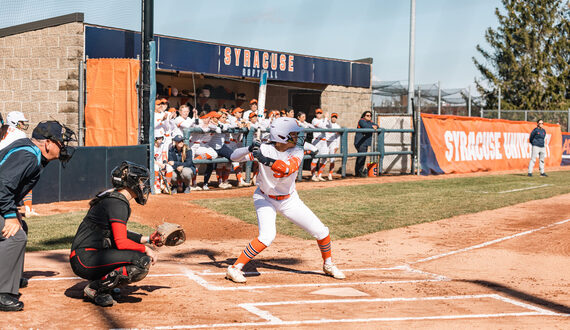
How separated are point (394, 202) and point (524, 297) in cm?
765

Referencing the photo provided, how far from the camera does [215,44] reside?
62.8 feet

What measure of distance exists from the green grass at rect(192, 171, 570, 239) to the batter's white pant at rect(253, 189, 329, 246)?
319 centimetres

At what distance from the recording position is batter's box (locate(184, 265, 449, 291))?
6812mm

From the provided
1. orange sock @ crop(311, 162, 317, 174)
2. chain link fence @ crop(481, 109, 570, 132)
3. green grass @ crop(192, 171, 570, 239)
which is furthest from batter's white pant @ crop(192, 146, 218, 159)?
chain link fence @ crop(481, 109, 570, 132)

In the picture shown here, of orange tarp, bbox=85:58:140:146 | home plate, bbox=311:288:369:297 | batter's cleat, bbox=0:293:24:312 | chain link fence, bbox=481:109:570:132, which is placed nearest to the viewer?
batter's cleat, bbox=0:293:24:312

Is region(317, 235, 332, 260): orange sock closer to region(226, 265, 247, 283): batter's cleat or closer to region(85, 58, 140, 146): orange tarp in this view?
region(226, 265, 247, 283): batter's cleat

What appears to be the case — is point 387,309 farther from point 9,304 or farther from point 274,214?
point 9,304

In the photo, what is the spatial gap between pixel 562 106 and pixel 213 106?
28410mm

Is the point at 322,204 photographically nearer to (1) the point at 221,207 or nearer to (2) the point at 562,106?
(1) the point at 221,207

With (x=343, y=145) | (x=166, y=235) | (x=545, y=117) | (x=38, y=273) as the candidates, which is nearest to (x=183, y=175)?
(x=343, y=145)

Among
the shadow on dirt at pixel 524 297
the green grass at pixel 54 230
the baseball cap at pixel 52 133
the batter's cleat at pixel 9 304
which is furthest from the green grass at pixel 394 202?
A: the batter's cleat at pixel 9 304

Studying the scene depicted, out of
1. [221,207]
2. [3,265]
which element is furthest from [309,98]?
[3,265]

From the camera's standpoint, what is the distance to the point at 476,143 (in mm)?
23484

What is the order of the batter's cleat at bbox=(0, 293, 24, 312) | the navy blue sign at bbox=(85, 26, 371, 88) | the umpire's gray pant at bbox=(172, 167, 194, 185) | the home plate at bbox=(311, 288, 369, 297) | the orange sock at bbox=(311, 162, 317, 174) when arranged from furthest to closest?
the orange sock at bbox=(311, 162, 317, 174), the navy blue sign at bbox=(85, 26, 371, 88), the umpire's gray pant at bbox=(172, 167, 194, 185), the home plate at bbox=(311, 288, 369, 297), the batter's cleat at bbox=(0, 293, 24, 312)
